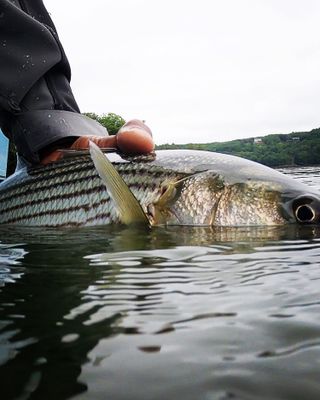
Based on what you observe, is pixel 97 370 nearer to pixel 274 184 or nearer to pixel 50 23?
pixel 274 184

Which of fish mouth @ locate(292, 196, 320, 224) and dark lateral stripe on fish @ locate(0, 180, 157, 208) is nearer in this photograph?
fish mouth @ locate(292, 196, 320, 224)

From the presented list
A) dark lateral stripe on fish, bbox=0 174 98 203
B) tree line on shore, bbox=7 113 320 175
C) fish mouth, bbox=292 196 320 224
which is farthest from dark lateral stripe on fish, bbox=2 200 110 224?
tree line on shore, bbox=7 113 320 175

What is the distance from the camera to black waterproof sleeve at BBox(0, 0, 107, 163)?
3918 millimetres

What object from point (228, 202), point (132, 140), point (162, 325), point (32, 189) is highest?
point (132, 140)

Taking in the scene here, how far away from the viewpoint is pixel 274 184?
3.05 metres

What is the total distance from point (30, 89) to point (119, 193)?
1769mm

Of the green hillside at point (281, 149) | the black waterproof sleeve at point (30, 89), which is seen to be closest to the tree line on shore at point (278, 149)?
the green hillside at point (281, 149)

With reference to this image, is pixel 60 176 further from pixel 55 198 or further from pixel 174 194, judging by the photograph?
pixel 174 194

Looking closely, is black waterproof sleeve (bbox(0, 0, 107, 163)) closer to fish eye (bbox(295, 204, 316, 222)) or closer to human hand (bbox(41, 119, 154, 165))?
human hand (bbox(41, 119, 154, 165))

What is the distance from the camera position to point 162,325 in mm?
1027

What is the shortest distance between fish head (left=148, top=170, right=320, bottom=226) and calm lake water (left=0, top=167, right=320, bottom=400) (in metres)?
1.02

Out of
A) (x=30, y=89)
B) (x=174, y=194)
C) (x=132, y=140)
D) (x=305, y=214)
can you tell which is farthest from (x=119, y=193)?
(x=30, y=89)

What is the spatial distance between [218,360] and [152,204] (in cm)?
227

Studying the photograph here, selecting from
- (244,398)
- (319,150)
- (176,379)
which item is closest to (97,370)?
(176,379)
